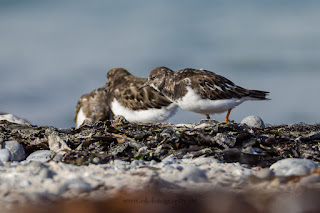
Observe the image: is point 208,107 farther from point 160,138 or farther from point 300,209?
point 300,209

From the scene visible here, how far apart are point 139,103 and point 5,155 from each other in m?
4.22

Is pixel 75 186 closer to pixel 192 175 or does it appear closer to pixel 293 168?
pixel 192 175

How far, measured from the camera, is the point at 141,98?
28.5 ft

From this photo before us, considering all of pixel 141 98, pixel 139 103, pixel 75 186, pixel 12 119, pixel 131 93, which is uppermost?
pixel 131 93

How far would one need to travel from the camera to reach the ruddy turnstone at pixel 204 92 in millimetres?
7051

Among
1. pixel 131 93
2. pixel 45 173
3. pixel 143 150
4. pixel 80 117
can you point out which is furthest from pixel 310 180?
pixel 80 117

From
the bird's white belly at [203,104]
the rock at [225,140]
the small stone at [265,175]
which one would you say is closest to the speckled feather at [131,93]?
the bird's white belly at [203,104]

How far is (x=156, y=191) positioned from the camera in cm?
299

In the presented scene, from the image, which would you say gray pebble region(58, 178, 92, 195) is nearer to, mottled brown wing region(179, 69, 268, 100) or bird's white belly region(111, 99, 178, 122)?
mottled brown wing region(179, 69, 268, 100)

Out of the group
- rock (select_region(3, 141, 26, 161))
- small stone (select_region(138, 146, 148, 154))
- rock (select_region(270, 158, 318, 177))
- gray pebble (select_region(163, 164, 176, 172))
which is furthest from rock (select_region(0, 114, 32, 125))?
rock (select_region(270, 158, 318, 177))

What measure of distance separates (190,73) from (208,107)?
911mm

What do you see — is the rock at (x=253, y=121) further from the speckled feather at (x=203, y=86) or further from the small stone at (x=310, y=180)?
the small stone at (x=310, y=180)

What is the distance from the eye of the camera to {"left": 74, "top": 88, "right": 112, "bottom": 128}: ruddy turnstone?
9.74 metres

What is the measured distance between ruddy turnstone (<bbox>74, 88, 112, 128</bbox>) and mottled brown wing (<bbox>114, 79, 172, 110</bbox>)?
80 cm
